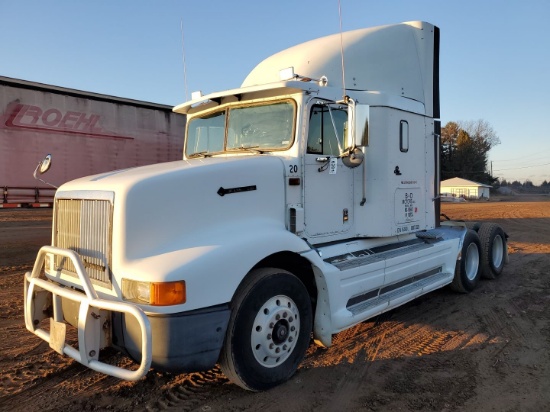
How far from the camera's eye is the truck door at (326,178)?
4.39 m

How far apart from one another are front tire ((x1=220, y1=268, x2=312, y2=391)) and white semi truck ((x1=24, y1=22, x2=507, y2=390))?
0.04ft

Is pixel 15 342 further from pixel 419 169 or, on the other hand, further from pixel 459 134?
pixel 459 134

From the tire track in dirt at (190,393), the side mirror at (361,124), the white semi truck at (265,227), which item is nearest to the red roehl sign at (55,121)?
the white semi truck at (265,227)

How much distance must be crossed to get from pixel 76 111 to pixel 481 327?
12.7 m

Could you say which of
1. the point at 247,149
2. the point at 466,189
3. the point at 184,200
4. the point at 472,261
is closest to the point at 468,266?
the point at 472,261

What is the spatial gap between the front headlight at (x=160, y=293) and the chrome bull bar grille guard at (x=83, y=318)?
0.14 meters

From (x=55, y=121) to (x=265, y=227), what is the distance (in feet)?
37.3

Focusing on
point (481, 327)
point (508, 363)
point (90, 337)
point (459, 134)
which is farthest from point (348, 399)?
point (459, 134)

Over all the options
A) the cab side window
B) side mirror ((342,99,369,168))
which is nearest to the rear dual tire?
the cab side window

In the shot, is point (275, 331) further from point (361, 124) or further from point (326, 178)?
point (361, 124)

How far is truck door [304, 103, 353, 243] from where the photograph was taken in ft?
14.4

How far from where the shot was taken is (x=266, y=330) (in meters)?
3.55

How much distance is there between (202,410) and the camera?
3.27 meters

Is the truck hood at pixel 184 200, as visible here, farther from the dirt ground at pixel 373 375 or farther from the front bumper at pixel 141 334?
the dirt ground at pixel 373 375
